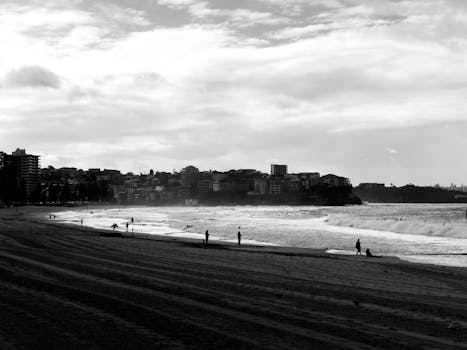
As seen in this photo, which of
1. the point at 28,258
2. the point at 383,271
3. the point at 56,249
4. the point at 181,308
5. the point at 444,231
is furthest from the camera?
the point at 444,231

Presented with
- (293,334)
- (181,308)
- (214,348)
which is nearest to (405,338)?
(293,334)

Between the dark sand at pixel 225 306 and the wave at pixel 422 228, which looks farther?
the wave at pixel 422 228

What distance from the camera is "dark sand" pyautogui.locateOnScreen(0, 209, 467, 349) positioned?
1192 centimetres

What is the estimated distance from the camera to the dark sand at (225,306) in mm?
11922

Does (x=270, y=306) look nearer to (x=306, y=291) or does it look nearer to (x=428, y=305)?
(x=306, y=291)

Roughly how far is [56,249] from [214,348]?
2783 centimetres

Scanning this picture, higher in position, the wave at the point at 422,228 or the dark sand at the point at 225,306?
the dark sand at the point at 225,306

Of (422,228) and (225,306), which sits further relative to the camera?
(422,228)

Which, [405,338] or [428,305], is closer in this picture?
[405,338]

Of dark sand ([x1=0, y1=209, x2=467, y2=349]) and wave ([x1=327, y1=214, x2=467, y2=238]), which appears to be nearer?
dark sand ([x1=0, y1=209, x2=467, y2=349])

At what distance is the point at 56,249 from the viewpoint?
36.5 meters

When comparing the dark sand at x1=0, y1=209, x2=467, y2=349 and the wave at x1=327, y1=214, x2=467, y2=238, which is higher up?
the dark sand at x1=0, y1=209, x2=467, y2=349

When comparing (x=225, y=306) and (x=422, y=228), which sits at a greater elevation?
(x=225, y=306)

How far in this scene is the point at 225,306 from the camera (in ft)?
52.2
